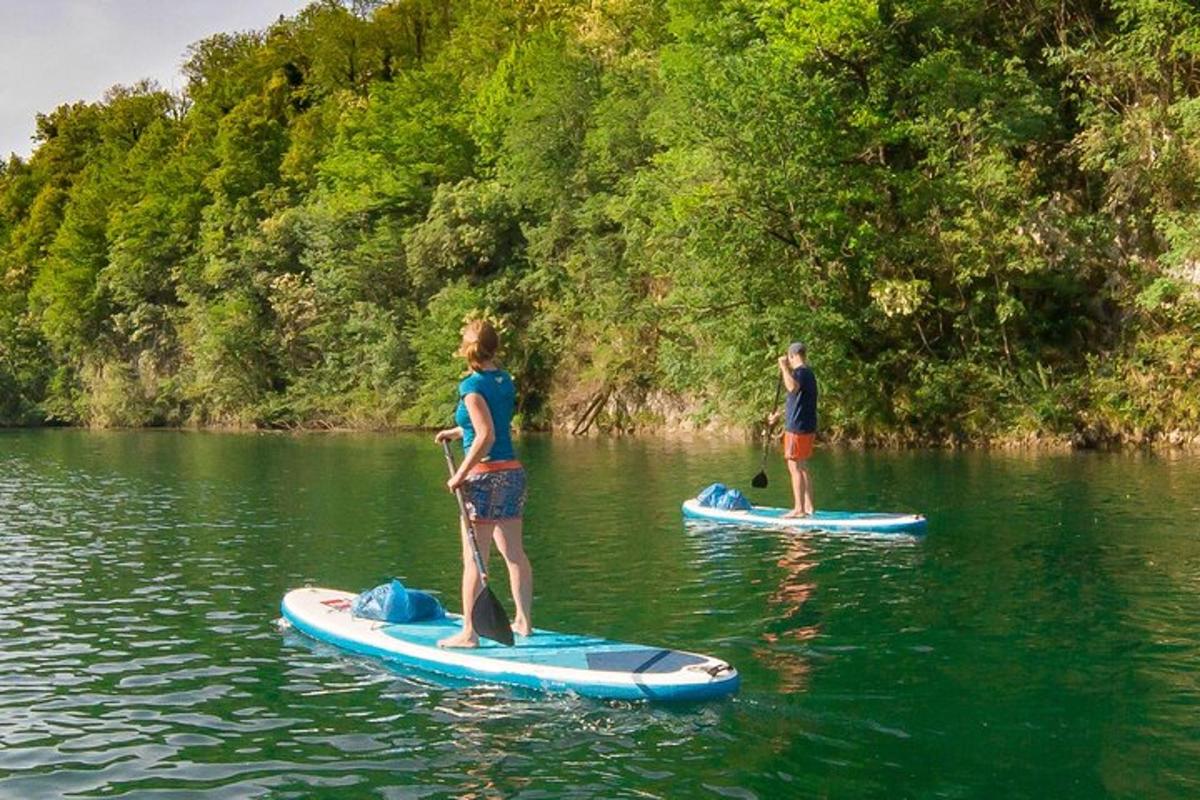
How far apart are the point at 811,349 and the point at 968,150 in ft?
21.9

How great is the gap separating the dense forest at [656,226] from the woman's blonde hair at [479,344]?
2343cm

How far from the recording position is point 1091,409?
3106 centimetres

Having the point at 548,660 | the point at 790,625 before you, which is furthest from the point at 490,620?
the point at 790,625

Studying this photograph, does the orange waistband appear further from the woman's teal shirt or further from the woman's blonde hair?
the woman's blonde hair

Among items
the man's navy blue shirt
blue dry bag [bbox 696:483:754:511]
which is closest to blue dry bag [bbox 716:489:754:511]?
blue dry bag [bbox 696:483:754:511]

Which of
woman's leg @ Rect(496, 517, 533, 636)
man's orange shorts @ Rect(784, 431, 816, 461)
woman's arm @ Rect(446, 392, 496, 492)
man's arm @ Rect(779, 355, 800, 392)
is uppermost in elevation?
man's arm @ Rect(779, 355, 800, 392)

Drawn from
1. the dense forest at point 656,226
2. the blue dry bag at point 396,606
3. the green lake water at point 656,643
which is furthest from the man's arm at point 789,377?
the dense forest at point 656,226

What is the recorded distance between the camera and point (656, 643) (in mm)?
9828

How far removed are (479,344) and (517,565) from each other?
1.71 metres

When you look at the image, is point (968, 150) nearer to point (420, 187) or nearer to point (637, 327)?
point (637, 327)

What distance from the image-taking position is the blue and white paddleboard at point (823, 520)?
15586mm

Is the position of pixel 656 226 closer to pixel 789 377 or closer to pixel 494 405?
pixel 789 377

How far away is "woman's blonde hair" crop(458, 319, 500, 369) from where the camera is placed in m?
8.79

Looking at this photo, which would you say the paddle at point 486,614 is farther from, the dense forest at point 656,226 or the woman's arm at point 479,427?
the dense forest at point 656,226
